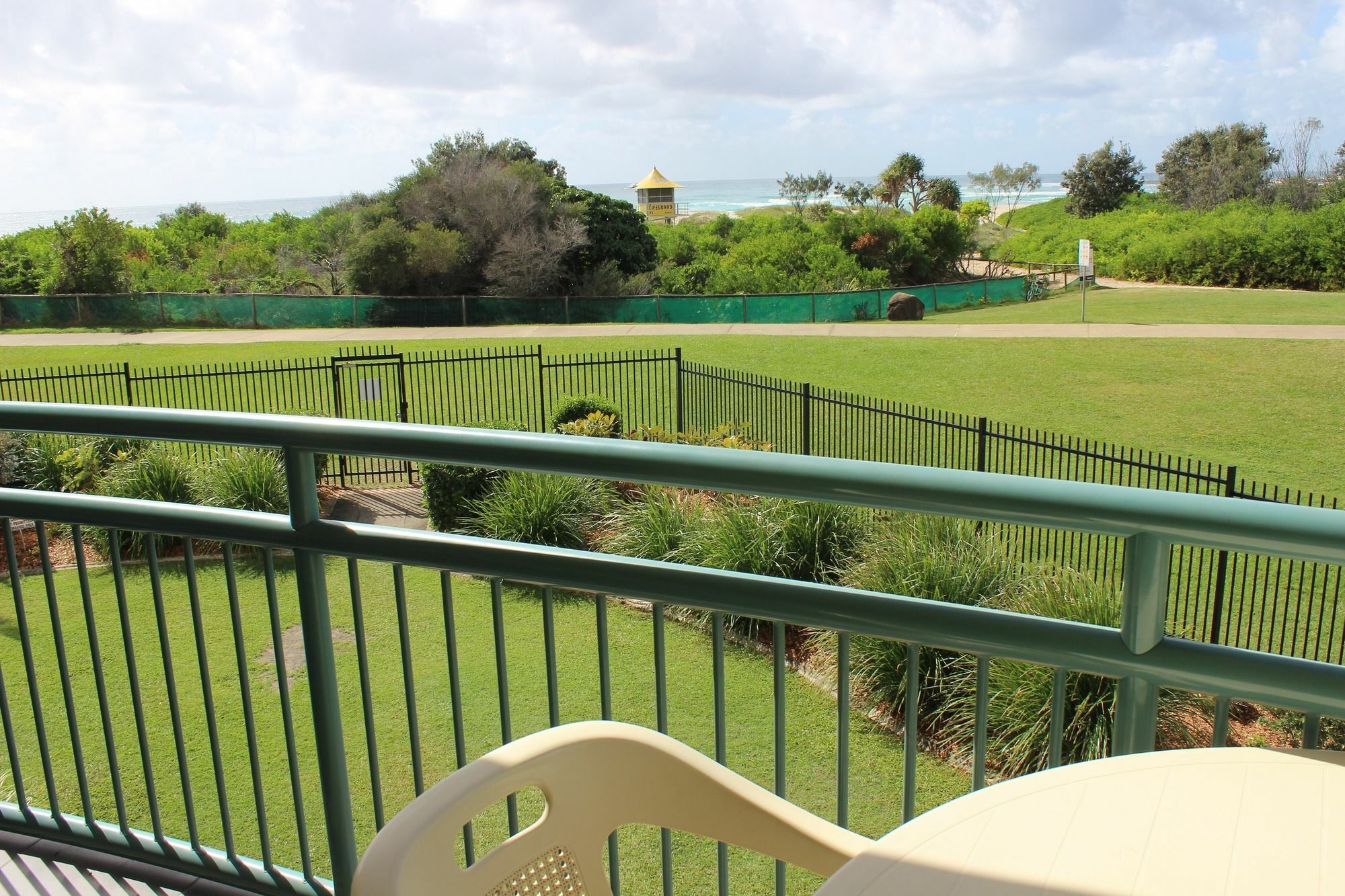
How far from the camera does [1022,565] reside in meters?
7.58

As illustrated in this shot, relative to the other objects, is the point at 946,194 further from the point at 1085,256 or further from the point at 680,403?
the point at 680,403

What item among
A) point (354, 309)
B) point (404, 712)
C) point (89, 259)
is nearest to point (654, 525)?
point (404, 712)

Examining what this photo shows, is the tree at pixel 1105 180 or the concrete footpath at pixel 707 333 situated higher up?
the tree at pixel 1105 180

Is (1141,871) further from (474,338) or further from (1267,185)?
(1267,185)

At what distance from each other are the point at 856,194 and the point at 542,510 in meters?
74.1

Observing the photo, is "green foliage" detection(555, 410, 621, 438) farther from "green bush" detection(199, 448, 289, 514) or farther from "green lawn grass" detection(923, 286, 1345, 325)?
"green lawn grass" detection(923, 286, 1345, 325)

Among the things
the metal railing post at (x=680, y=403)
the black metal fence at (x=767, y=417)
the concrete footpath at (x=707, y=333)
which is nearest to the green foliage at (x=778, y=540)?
the black metal fence at (x=767, y=417)

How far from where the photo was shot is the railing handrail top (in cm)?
134

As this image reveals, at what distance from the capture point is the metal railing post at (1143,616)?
55.1 inches

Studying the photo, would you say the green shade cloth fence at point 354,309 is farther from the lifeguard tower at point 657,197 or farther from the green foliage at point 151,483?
the lifeguard tower at point 657,197

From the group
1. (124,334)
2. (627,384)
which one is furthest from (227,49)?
(627,384)

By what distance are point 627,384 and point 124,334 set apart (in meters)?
17.9

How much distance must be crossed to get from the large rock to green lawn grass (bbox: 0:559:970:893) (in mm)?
24013

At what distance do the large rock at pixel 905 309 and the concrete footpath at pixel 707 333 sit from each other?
4.32ft
